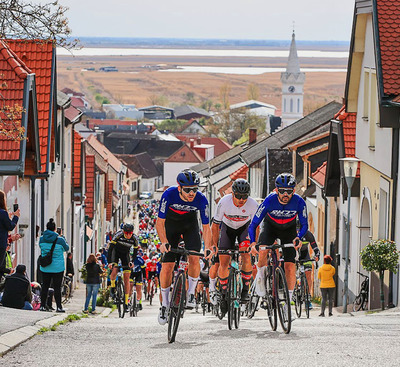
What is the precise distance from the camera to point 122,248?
60.5 feet

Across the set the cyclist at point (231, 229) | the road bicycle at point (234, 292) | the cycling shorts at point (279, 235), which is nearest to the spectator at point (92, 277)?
the cyclist at point (231, 229)

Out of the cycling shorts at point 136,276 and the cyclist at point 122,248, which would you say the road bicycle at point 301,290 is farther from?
the cycling shorts at point 136,276

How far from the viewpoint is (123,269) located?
19.0 metres

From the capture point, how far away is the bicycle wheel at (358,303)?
75.1 feet

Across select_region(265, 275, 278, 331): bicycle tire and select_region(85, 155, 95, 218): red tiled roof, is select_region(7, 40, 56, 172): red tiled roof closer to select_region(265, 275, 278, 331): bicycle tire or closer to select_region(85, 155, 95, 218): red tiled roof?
select_region(265, 275, 278, 331): bicycle tire

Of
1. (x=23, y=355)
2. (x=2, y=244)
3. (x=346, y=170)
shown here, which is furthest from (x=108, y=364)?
(x=346, y=170)

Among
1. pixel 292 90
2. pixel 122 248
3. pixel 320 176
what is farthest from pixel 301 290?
pixel 292 90

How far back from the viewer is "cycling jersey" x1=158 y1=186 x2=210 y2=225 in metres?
11.8

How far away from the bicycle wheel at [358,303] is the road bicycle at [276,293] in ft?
35.9

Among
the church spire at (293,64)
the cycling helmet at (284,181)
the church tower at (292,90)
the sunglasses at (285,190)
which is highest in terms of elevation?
the church spire at (293,64)

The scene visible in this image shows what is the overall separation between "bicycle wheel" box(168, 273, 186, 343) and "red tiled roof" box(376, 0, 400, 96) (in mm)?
10205

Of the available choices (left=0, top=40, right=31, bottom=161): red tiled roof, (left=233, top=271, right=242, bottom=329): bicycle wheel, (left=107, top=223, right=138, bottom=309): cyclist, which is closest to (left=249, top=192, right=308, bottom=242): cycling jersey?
(left=233, top=271, right=242, bottom=329): bicycle wheel

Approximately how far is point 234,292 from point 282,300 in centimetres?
111

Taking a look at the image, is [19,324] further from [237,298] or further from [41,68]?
[41,68]
